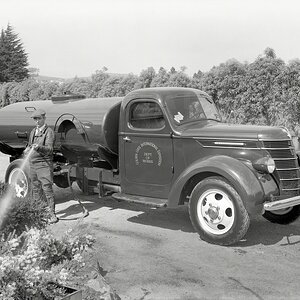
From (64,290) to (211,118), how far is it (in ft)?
16.4

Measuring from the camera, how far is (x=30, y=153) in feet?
23.7

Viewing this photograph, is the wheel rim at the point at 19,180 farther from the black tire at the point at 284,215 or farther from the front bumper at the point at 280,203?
the front bumper at the point at 280,203

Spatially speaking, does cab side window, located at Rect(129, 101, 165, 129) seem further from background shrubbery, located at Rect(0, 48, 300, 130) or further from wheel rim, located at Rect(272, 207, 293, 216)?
background shrubbery, located at Rect(0, 48, 300, 130)

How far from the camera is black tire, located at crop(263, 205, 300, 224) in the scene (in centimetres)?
685

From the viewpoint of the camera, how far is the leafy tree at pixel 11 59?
62.7m

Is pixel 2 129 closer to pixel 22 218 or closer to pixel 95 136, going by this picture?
pixel 95 136

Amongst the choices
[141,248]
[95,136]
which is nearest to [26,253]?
[141,248]

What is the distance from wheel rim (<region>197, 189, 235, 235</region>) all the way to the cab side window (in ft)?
4.45

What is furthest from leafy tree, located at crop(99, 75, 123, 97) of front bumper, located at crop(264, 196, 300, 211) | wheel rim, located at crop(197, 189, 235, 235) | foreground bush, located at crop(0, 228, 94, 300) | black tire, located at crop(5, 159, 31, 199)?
foreground bush, located at crop(0, 228, 94, 300)

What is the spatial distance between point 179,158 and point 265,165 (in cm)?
128

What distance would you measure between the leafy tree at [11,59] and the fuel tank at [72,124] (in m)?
53.2

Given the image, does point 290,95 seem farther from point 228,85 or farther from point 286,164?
point 286,164

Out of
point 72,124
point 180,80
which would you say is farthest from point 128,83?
point 72,124

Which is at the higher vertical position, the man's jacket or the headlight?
the man's jacket
